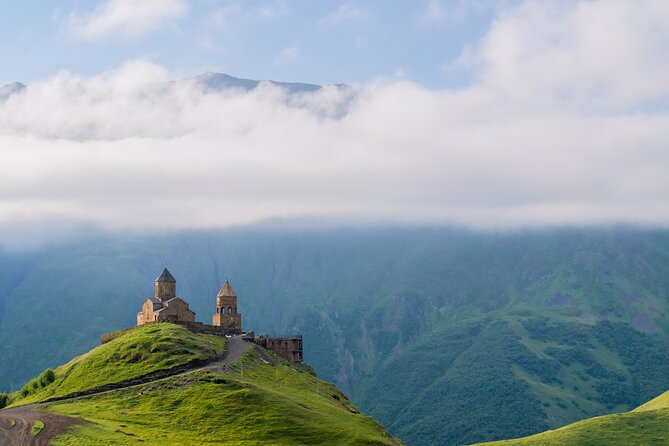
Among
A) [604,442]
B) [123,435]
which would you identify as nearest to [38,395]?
[123,435]

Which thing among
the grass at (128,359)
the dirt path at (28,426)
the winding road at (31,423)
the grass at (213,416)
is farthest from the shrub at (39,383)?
the dirt path at (28,426)

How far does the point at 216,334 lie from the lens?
18762 cm

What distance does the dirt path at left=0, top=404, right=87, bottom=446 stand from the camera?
115562mm

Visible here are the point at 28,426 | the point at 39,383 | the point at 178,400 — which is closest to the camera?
the point at 28,426

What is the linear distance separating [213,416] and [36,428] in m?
23.8

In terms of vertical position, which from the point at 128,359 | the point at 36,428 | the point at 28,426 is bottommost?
the point at 36,428

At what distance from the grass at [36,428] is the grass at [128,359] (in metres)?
23.6

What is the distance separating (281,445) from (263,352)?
55754 millimetres

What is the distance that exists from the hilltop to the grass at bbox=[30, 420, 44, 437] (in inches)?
9.9

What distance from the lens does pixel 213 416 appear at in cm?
13288

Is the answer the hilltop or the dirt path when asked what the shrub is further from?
the dirt path

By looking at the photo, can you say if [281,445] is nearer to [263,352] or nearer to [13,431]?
[13,431]

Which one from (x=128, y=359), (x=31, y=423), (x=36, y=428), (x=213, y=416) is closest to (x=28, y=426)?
(x=31, y=423)

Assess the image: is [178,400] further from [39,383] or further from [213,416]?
[39,383]
